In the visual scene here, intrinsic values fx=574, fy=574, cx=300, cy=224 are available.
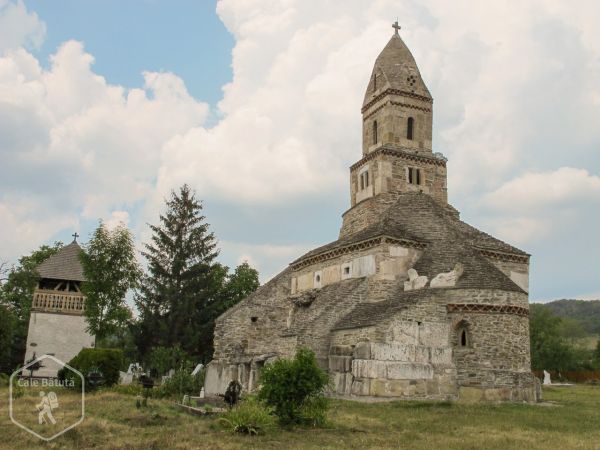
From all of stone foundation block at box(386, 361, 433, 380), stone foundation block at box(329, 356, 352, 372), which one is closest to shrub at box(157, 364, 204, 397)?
stone foundation block at box(329, 356, 352, 372)

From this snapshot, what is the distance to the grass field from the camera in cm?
1076

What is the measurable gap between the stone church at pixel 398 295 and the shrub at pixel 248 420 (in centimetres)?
801

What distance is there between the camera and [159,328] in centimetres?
3481

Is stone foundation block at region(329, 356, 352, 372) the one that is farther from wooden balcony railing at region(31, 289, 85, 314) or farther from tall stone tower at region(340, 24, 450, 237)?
wooden balcony railing at region(31, 289, 85, 314)

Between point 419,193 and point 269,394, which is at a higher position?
point 419,193

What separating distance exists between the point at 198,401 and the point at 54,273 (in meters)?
18.9

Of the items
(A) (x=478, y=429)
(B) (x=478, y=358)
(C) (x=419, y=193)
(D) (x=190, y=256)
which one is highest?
(C) (x=419, y=193)

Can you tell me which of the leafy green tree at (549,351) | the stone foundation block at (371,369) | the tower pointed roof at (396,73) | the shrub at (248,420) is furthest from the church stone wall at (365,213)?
the leafy green tree at (549,351)

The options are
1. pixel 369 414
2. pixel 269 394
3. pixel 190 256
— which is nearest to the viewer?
pixel 269 394

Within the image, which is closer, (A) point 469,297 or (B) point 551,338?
(A) point 469,297

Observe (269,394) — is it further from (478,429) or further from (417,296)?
(417,296)

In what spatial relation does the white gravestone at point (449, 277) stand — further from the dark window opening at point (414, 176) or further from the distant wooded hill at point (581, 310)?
the distant wooded hill at point (581, 310)

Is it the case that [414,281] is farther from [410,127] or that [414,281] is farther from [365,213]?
[410,127]

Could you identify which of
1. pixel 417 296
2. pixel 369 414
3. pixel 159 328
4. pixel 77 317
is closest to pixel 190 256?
pixel 159 328
